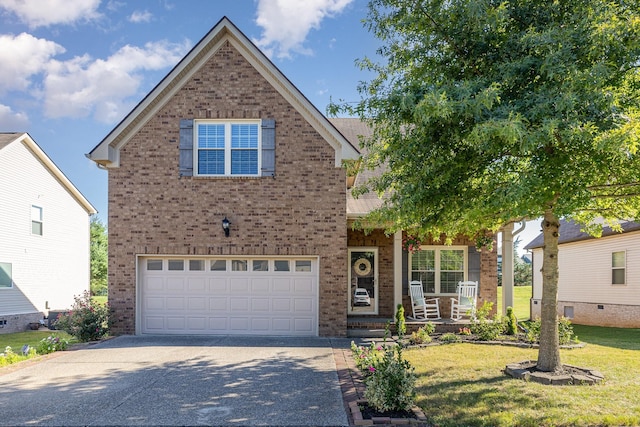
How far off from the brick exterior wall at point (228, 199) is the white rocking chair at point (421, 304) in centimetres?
282

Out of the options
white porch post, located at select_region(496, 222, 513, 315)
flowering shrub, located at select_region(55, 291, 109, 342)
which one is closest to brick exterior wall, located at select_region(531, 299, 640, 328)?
white porch post, located at select_region(496, 222, 513, 315)

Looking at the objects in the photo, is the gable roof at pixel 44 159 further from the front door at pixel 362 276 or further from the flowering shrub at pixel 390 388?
the flowering shrub at pixel 390 388

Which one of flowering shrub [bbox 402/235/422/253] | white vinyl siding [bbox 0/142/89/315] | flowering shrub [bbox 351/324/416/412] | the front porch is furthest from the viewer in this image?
white vinyl siding [bbox 0/142/89/315]

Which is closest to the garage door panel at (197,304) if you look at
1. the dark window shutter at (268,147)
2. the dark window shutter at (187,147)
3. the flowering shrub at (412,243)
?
the dark window shutter at (187,147)

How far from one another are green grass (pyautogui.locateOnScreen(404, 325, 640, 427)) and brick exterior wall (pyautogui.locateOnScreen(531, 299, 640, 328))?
6624mm

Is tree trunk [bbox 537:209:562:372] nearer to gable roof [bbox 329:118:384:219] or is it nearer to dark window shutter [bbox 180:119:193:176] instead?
gable roof [bbox 329:118:384:219]

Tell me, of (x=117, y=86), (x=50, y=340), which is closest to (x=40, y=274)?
(x=50, y=340)

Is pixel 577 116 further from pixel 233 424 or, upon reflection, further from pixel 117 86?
pixel 117 86

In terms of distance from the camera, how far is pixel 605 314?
17500mm

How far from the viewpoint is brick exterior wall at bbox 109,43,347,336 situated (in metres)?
12.7

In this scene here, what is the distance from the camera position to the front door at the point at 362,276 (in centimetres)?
1499

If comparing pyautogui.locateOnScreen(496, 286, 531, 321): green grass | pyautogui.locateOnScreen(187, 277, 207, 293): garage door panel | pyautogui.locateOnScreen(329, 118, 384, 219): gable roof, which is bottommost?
pyautogui.locateOnScreen(496, 286, 531, 321): green grass

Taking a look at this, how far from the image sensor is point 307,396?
7.05m

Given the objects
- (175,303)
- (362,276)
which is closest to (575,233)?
(362,276)
